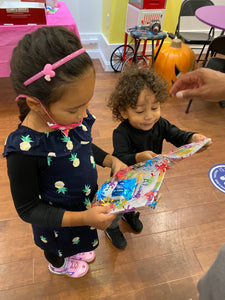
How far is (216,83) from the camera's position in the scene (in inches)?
35.7

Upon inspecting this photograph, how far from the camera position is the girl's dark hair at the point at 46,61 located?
514 millimetres

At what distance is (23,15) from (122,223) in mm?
1779

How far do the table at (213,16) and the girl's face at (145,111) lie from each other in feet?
5.14

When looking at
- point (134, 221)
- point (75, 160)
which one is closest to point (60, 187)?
point (75, 160)

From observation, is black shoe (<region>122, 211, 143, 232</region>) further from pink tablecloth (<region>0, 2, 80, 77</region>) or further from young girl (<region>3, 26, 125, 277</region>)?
pink tablecloth (<region>0, 2, 80, 77</region>)

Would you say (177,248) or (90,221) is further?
(177,248)

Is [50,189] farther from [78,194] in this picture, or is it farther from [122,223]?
[122,223]

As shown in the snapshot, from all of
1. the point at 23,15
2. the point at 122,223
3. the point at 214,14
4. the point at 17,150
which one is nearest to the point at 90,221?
the point at 17,150

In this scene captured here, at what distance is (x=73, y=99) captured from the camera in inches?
22.3

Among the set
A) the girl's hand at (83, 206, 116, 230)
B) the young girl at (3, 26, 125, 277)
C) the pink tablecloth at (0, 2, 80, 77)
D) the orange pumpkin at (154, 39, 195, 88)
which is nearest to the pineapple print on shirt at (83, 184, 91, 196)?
the young girl at (3, 26, 125, 277)

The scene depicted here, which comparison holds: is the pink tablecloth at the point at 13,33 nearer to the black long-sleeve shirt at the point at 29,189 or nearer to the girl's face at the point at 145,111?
the girl's face at the point at 145,111

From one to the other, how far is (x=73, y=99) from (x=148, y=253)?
3.55ft

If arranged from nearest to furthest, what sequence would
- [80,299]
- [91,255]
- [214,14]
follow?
[80,299], [91,255], [214,14]

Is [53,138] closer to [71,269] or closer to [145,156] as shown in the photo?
[145,156]
